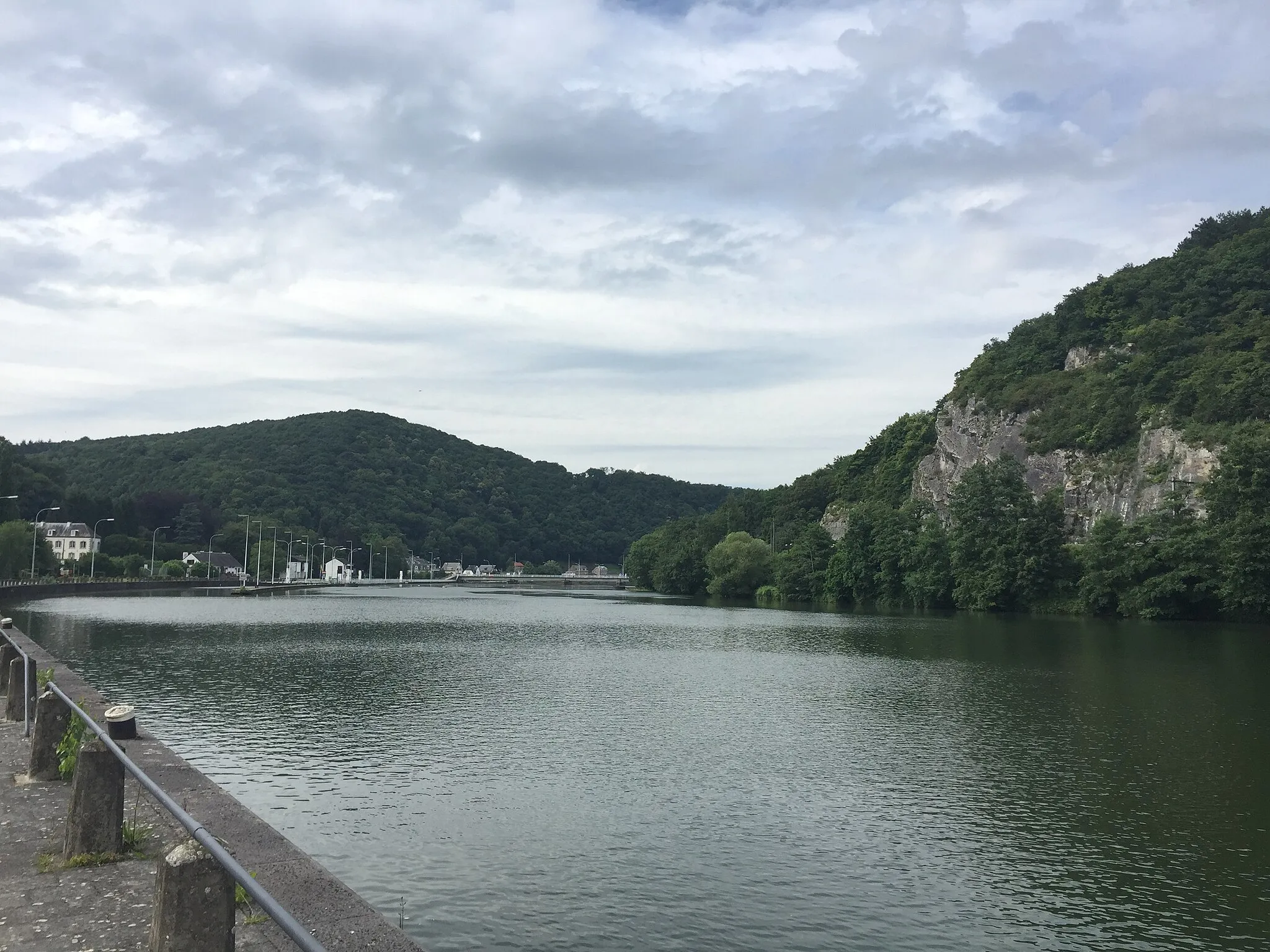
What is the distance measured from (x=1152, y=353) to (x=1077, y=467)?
1495 cm

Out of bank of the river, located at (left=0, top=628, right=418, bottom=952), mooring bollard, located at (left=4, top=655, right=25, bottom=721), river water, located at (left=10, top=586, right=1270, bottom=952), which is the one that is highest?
mooring bollard, located at (left=4, top=655, right=25, bottom=721)

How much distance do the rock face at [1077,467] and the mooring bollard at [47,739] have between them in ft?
250

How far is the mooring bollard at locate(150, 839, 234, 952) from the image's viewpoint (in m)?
6.44

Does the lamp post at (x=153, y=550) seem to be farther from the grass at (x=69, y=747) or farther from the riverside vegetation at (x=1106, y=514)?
the grass at (x=69, y=747)

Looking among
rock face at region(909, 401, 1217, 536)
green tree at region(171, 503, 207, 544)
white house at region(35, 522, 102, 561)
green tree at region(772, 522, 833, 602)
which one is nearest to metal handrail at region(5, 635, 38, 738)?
rock face at region(909, 401, 1217, 536)

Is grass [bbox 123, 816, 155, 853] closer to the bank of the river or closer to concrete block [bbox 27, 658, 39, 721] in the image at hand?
the bank of the river

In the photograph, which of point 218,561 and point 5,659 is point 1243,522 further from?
point 218,561

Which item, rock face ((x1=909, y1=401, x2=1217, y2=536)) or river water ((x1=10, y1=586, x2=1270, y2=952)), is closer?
river water ((x1=10, y1=586, x2=1270, y2=952))

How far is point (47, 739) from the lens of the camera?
12273 millimetres

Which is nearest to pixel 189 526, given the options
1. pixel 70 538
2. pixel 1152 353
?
pixel 70 538

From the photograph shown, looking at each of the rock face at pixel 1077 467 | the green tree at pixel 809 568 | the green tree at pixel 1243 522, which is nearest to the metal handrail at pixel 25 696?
the green tree at pixel 1243 522

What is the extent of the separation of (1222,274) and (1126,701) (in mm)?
102817

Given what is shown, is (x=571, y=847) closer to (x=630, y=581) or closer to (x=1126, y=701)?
(x=1126, y=701)

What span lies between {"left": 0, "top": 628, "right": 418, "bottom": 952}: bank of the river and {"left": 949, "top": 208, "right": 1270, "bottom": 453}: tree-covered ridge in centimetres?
8296
